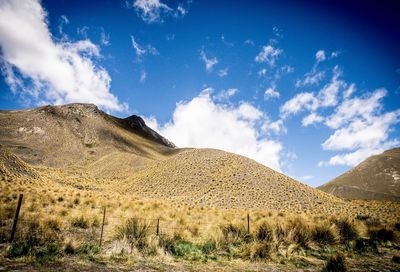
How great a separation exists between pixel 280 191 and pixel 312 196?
6.24 metres

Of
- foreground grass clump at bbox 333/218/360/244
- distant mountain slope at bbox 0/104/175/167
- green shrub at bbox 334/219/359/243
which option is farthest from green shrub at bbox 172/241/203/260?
distant mountain slope at bbox 0/104/175/167

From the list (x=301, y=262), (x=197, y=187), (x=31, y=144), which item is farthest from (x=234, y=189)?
(x=31, y=144)

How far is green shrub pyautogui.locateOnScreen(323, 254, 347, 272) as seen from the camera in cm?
968

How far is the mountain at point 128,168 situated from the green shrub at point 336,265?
29.4 m

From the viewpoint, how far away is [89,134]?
4117 inches

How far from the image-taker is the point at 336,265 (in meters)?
9.80

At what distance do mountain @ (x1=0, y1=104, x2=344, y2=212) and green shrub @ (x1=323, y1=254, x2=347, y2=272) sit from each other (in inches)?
1157

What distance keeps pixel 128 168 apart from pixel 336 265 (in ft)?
232

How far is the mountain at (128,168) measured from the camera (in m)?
44.8

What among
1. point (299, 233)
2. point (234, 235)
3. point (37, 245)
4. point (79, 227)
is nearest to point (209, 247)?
point (234, 235)

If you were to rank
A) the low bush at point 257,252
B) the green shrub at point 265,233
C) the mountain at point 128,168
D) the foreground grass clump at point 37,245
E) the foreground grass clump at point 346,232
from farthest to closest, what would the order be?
the mountain at point 128,168 < the foreground grass clump at point 346,232 < the green shrub at point 265,233 < the low bush at point 257,252 < the foreground grass clump at point 37,245

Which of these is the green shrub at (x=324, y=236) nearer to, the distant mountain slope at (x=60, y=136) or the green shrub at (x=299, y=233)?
the green shrub at (x=299, y=233)

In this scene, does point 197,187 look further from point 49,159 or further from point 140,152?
point 140,152

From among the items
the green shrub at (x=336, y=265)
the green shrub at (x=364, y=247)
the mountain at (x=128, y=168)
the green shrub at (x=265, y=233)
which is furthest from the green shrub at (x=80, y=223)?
the mountain at (x=128, y=168)
